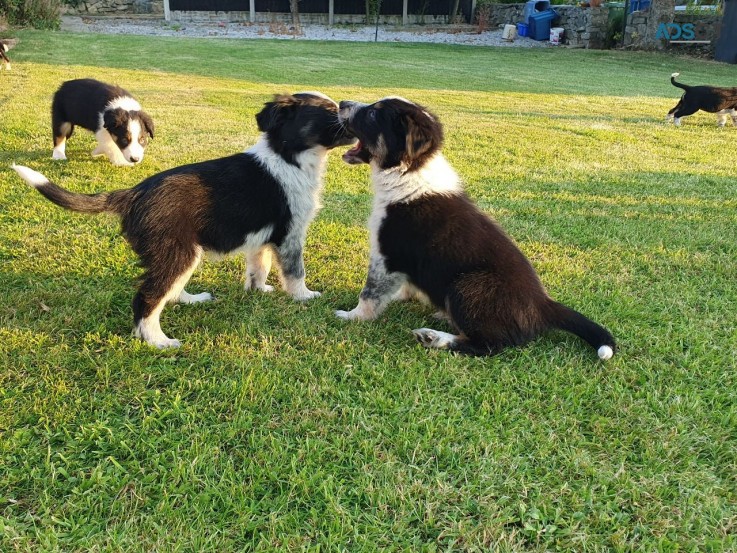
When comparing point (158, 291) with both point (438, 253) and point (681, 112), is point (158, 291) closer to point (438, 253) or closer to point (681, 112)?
point (438, 253)

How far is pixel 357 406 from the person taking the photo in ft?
8.73

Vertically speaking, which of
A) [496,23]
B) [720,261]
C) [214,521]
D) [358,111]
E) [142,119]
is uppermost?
[496,23]

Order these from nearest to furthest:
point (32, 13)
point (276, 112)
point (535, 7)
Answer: point (276, 112)
point (32, 13)
point (535, 7)

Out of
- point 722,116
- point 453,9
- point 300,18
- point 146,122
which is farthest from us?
point 453,9

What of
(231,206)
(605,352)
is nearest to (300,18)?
(231,206)

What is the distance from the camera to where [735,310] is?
369 cm

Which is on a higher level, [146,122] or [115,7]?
[115,7]

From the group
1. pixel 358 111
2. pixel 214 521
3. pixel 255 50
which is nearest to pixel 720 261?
pixel 358 111

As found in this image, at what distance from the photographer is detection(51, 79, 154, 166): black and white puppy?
5.93 m

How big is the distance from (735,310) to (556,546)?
2.64m

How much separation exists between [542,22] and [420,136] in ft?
97.4

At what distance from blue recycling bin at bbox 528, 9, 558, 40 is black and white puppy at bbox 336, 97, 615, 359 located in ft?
96.4

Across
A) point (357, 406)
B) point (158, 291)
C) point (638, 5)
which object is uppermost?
point (638, 5)

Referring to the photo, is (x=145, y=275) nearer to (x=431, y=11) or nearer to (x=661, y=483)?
(x=661, y=483)
